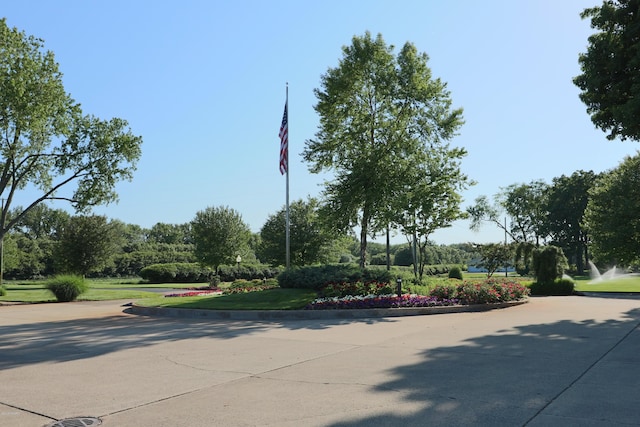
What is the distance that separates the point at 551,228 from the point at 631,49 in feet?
206

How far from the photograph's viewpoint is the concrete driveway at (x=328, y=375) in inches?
191

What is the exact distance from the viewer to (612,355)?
305 inches

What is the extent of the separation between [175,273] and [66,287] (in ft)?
93.7

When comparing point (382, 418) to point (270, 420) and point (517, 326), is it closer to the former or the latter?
point (270, 420)

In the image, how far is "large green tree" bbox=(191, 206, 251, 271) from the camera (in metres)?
38.7

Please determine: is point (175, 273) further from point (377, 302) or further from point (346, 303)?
point (377, 302)

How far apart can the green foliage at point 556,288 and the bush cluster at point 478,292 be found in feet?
35.0

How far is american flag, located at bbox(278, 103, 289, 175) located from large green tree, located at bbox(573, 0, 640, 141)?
1240cm

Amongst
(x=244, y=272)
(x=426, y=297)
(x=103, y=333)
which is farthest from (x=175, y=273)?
(x=103, y=333)

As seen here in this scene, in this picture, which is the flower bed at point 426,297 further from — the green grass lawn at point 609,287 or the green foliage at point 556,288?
the green grass lawn at point 609,287

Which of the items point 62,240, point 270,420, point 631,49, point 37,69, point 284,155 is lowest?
point 270,420

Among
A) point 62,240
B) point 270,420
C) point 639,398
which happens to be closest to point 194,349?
point 270,420

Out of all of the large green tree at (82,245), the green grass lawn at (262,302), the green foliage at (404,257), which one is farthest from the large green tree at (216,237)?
the green foliage at (404,257)

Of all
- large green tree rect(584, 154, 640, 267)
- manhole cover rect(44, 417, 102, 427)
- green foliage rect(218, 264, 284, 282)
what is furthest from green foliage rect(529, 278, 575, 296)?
green foliage rect(218, 264, 284, 282)
